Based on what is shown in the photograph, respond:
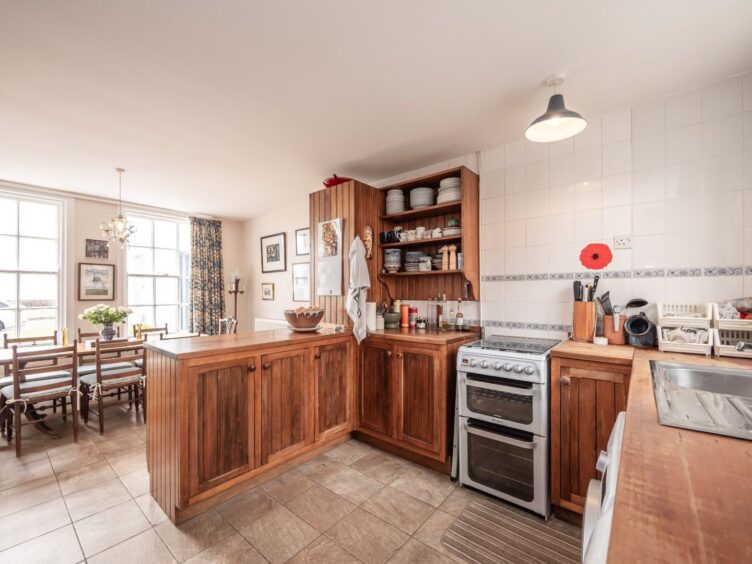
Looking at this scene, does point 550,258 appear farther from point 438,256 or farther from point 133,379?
point 133,379

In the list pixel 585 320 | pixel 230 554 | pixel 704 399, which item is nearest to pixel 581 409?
pixel 585 320

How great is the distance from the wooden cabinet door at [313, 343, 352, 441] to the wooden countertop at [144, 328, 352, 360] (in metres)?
0.13

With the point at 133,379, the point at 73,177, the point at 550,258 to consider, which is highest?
→ the point at 73,177

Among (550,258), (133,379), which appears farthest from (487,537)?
(133,379)

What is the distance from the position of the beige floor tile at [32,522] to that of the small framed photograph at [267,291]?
3.40m

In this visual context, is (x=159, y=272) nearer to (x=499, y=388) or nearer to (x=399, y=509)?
(x=399, y=509)

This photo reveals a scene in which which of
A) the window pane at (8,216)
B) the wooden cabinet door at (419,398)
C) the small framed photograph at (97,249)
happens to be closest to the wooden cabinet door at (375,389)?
the wooden cabinet door at (419,398)

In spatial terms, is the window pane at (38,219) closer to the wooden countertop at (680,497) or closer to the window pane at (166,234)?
the window pane at (166,234)

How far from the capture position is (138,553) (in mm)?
1654

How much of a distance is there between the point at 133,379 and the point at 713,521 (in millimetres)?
3942

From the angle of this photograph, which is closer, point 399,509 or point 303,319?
point 399,509

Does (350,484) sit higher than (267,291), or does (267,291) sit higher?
(267,291)

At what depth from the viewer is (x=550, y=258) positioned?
97.7 inches

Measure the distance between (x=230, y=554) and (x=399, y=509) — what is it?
0.92 m
